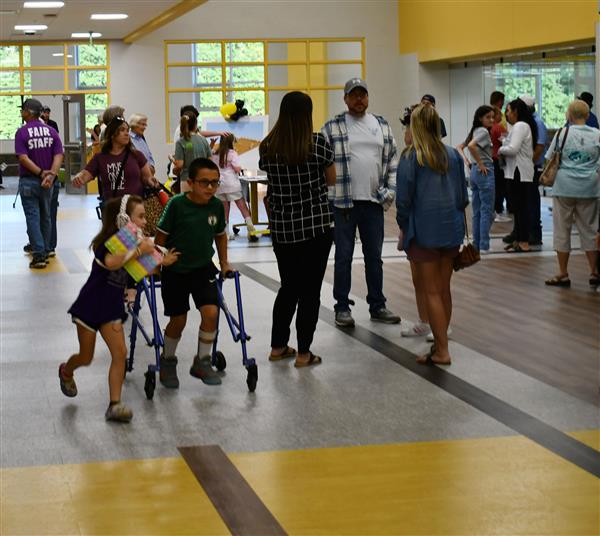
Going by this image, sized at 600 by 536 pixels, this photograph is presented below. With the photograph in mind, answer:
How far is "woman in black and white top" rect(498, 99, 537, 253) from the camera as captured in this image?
14812mm

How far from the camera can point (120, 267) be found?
665cm

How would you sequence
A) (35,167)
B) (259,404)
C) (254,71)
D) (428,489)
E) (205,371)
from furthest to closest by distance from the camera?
(254,71)
(35,167)
(205,371)
(259,404)
(428,489)

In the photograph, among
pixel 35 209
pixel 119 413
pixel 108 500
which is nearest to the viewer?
pixel 108 500

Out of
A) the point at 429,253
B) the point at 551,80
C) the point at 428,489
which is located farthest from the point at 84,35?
the point at 428,489

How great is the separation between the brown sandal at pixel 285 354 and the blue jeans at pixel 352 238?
120 centimetres

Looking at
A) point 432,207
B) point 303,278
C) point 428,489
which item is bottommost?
point 428,489

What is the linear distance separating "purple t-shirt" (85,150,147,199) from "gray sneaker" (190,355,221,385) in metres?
2.88

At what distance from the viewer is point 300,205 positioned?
7.93m

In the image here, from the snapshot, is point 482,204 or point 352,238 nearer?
point 352,238

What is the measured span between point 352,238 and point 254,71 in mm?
22293

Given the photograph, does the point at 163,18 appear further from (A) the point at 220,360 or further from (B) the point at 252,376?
(B) the point at 252,376

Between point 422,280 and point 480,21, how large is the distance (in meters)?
17.9

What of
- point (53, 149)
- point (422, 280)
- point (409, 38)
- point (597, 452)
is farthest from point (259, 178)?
point (409, 38)

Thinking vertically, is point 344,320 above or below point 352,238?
below
